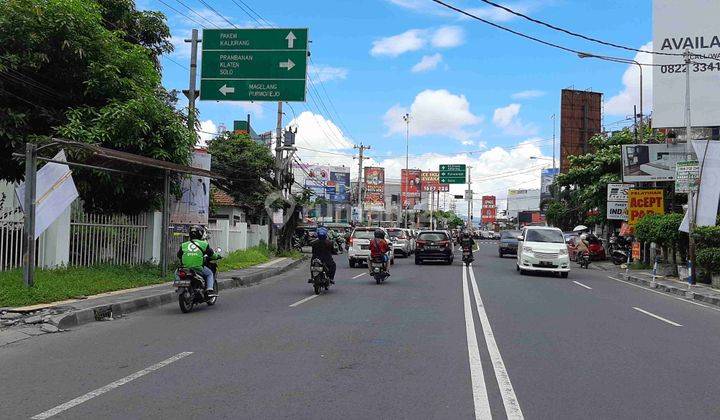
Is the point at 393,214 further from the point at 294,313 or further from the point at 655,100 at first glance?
the point at 294,313

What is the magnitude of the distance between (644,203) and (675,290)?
10.0 meters

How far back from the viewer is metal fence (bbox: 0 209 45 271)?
43.0 ft

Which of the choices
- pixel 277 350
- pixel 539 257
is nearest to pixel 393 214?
pixel 539 257

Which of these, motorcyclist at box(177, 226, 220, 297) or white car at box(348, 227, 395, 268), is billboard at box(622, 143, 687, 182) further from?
motorcyclist at box(177, 226, 220, 297)

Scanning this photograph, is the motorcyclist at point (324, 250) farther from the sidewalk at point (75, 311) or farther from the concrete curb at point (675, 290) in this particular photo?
the concrete curb at point (675, 290)

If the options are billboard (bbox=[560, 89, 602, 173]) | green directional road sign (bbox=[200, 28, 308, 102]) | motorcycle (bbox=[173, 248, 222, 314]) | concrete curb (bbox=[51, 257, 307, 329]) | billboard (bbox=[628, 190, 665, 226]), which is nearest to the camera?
concrete curb (bbox=[51, 257, 307, 329])

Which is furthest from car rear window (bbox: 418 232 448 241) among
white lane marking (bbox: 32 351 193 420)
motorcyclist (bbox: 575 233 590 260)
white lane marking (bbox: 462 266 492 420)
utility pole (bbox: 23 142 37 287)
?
white lane marking (bbox: 32 351 193 420)

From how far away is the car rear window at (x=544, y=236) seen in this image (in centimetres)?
2312

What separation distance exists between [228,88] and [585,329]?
1317 centimetres

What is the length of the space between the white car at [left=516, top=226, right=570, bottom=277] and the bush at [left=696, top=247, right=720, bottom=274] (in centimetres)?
424

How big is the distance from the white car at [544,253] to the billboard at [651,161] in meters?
8.55

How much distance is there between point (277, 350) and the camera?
810 centimetres

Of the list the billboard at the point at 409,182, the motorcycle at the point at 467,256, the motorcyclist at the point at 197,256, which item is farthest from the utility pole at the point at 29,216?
the billboard at the point at 409,182

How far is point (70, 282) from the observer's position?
12.9 metres
